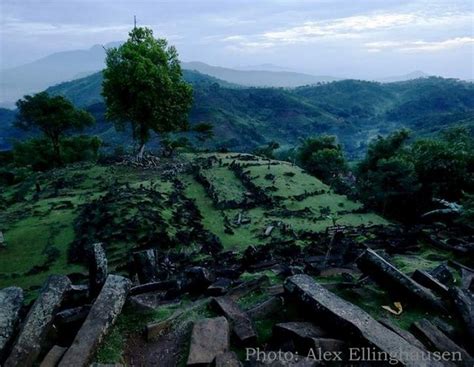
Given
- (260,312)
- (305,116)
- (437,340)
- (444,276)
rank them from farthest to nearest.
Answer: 1. (305,116)
2. (444,276)
3. (260,312)
4. (437,340)

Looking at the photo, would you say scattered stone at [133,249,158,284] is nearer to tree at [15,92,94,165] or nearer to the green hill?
the green hill

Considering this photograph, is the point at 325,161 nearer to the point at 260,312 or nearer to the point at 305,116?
the point at 260,312

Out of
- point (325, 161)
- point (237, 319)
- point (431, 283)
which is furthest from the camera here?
point (325, 161)

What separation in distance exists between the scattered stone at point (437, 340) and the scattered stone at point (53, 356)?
463 cm

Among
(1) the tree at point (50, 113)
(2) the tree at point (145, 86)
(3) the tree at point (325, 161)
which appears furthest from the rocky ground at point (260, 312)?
(1) the tree at point (50, 113)

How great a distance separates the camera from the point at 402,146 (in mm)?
36594

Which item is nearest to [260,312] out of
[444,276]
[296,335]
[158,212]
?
[296,335]

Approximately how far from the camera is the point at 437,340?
16.4 feet

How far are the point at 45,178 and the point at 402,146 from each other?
31013mm

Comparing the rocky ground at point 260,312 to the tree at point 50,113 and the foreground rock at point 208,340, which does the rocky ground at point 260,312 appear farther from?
the tree at point 50,113

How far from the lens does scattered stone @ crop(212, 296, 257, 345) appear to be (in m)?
5.01

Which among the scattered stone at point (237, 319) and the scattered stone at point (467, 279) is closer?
the scattered stone at point (237, 319)

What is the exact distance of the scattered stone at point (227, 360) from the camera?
4414 mm

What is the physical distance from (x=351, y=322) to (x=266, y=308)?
138 cm
